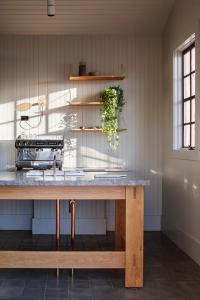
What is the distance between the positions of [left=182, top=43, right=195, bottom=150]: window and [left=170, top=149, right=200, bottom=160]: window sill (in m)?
0.09

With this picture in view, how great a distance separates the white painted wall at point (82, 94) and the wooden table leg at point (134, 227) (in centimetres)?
241

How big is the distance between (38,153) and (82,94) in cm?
114

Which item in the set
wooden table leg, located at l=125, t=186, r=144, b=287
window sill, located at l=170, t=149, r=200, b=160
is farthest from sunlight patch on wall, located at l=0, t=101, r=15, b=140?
wooden table leg, located at l=125, t=186, r=144, b=287

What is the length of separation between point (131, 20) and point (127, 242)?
127 inches

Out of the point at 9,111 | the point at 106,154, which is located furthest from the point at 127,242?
the point at 9,111

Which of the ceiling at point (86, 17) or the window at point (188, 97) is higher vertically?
the ceiling at point (86, 17)

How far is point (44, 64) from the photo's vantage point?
19.3ft

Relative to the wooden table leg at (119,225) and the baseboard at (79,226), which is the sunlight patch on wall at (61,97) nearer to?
the baseboard at (79,226)

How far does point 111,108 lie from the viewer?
5582 mm

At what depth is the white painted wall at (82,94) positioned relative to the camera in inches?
231

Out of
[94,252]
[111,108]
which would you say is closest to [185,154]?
[111,108]

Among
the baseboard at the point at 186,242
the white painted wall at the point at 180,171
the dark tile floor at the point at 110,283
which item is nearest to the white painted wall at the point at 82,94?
the white painted wall at the point at 180,171

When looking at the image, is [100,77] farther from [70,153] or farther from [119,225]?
[119,225]

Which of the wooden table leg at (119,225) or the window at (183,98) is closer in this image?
the wooden table leg at (119,225)
